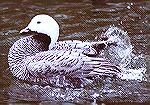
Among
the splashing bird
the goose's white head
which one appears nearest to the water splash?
the splashing bird

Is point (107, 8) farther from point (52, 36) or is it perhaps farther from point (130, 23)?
point (52, 36)

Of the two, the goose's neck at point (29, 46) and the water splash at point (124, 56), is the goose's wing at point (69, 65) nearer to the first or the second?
the water splash at point (124, 56)

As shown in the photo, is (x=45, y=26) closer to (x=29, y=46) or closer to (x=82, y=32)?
(x=29, y=46)

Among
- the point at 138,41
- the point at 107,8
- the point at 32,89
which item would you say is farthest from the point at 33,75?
the point at 107,8

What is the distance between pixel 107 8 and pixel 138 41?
151 centimetres

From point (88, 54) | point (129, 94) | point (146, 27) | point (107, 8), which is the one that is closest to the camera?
point (129, 94)

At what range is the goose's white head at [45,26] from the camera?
7188 mm

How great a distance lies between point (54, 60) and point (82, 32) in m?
1.50

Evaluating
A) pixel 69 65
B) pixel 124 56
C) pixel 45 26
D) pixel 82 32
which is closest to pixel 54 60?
pixel 69 65

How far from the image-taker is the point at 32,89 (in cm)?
689

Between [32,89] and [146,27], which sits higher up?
Result: [146,27]

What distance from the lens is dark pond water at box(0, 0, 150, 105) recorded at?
6586 millimetres

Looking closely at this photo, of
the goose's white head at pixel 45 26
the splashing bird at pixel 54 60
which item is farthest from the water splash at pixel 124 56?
the goose's white head at pixel 45 26

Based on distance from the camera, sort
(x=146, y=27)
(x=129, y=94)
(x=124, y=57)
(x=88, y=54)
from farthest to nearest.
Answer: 1. (x=146, y=27)
2. (x=124, y=57)
3. (x=88, y=54)
4. (x=129, y=94)
